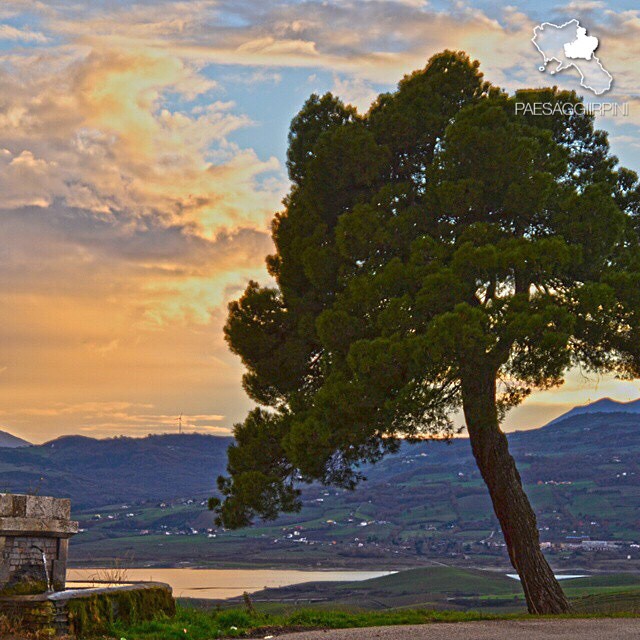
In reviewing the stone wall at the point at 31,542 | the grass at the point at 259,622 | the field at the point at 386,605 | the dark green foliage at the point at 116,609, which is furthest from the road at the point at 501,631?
the stone wall at the point at 31,542

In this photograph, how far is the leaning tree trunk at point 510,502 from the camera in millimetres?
21656

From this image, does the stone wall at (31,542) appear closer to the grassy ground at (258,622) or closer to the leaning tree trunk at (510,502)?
the grassy ground at (258,622)

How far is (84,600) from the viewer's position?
16.3 metres

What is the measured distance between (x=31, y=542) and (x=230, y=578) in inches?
5428

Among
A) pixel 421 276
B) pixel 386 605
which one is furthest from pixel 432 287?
pixel 386 605

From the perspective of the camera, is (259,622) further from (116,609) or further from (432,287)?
(432,287)

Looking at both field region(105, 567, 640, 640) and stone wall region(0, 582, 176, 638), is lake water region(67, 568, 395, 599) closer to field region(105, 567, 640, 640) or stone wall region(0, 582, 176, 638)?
field region(105, 567, 640, 640)

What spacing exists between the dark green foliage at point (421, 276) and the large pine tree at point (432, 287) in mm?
52

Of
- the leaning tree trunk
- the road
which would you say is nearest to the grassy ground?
the road

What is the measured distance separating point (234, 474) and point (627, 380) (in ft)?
37.4

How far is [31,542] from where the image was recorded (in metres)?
17.6

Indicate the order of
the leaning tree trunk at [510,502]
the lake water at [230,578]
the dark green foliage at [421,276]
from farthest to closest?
the lake water at [230,578] → the leaning tree trunk at [510,502] → the dark green foliage at [421,276]

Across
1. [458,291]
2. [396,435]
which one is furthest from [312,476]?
[458,291]

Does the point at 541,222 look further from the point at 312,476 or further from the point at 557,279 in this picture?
the point at 312,476
